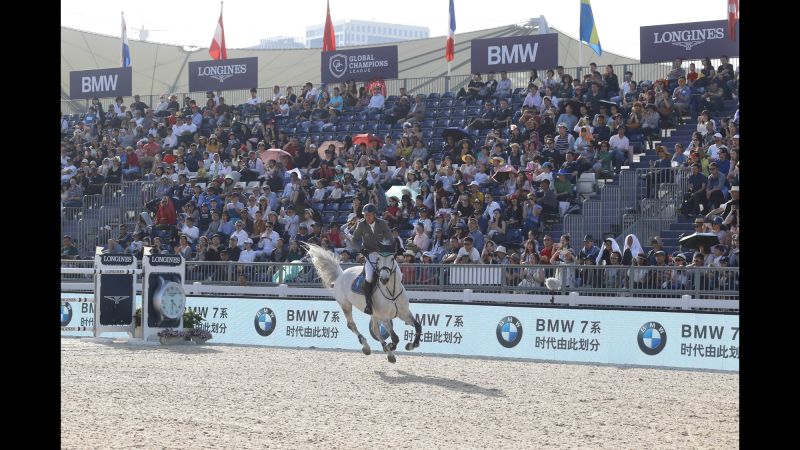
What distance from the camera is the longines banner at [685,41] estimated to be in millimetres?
26359

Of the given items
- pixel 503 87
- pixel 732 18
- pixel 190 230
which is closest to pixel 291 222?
pixel 190 230

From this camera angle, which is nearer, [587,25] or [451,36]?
[587,25]

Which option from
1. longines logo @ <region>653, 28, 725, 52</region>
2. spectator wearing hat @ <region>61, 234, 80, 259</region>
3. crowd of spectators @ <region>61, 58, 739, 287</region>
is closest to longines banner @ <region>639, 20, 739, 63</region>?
longines logo @ <region>653, 28, 725, 52</region>

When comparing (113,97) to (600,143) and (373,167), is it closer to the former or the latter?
(373,167)

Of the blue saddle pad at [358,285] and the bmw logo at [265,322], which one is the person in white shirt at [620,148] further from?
the blue saddle pad at [358,285]

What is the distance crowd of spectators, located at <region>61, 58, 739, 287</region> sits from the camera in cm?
2061

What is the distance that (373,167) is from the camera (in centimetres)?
2644

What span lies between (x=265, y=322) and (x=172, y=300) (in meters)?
1.90

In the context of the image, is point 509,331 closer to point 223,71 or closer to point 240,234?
point 240,234

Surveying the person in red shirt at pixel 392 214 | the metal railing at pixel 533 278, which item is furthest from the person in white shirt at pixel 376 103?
the metal railing at pixel 533 278

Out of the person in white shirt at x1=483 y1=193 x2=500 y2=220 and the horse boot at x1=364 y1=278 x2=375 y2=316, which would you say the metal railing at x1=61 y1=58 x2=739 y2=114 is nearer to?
the person in white shirt at x1=483 y1=193 x2=500 y2=220

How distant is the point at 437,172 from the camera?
2492 cm

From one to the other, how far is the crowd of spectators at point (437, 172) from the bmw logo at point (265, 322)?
2.20 meters
